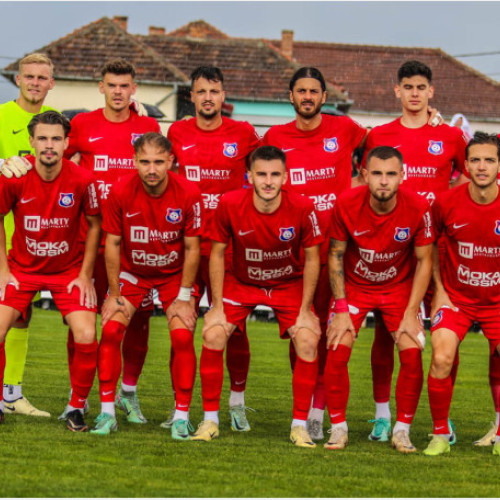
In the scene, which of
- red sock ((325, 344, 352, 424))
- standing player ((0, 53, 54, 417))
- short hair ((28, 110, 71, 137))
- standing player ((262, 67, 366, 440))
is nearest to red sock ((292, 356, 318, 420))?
red sock ((325, 344, 352, 424))

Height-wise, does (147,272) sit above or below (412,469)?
above

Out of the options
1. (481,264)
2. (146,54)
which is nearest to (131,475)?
(481,264)

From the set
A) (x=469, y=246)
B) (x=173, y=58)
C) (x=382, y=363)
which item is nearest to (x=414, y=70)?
(x=469, y=246)

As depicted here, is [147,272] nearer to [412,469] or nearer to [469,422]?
[412,469]

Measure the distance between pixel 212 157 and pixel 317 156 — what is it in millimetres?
804

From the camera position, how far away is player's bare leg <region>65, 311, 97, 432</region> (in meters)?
7.09

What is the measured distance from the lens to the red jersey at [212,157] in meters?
7.66

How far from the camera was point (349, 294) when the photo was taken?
7.21m

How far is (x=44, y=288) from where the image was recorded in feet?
Result: 24.2

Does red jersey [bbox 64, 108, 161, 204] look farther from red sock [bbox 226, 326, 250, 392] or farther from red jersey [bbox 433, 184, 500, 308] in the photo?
red jersey [bbox 433, 184, 500, 308]

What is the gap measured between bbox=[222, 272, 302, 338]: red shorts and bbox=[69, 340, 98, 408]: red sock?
1015 millimetres

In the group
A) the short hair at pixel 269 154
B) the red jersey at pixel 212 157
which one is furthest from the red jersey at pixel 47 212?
the short hair at pixel 269 154

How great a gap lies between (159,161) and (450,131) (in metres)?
2.23

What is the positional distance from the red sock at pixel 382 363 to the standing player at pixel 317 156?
1.31ft
